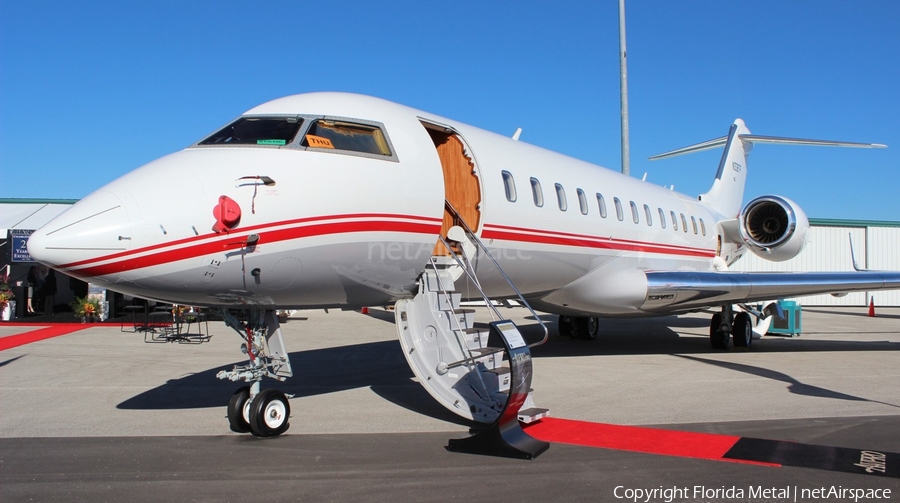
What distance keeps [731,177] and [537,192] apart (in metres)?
12.4

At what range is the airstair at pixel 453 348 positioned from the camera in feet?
23.6

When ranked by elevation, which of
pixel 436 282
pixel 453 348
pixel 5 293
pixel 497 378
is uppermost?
pixel 436 282

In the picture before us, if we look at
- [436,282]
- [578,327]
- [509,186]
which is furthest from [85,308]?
[436,282]

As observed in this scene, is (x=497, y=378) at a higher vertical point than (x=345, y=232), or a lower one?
lower

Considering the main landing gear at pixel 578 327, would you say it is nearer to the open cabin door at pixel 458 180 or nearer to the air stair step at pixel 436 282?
the open cabin door at pixel 458 180

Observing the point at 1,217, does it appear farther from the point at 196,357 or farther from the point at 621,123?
the point at 621,123

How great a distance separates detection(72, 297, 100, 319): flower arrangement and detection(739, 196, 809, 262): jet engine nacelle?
20.0 meters

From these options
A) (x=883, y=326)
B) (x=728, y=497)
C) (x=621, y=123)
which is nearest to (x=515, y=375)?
(x=728, y=497)

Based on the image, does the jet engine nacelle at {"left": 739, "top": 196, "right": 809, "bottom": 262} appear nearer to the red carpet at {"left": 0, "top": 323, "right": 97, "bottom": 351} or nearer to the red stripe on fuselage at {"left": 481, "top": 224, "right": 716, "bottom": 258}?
the red stripe on fuselage at {"left": 481, "top": 224, "right": 716, "bottom": 258}

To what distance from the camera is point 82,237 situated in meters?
5.41

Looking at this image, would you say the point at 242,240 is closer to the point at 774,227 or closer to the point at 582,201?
the point at 582,201

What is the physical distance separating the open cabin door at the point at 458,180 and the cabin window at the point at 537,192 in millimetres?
1228

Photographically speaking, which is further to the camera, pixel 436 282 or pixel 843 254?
pixel 843 254

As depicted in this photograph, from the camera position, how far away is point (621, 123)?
22234 millimetres
